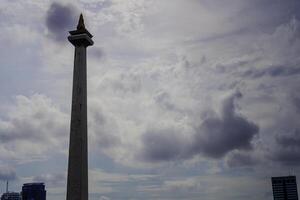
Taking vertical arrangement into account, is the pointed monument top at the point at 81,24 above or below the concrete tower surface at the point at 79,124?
above

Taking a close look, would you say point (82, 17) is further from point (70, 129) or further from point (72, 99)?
point (70, 129)

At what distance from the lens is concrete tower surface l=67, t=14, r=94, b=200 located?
6141 cm

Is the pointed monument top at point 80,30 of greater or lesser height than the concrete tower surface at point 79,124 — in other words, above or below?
above

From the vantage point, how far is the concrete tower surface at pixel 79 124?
61.4 metres

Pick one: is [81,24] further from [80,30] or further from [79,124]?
[79,124]

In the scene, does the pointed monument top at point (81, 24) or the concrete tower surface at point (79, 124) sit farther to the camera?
the pointed monument top at point (81, 24)

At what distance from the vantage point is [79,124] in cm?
6388

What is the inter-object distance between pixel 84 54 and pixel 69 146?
16077 millimetres

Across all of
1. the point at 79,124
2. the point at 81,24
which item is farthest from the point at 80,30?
the point at 79,124

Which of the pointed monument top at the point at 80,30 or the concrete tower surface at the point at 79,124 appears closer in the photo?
the concrete tower surface at the point at 79,124

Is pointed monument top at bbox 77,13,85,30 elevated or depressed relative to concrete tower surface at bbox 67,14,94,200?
elevated

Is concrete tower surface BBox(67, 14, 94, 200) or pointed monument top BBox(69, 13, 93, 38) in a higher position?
pointed monument top BBox(69, 13, 93, 38)

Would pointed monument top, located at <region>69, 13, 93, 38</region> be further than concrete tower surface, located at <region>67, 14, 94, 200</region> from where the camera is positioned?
Yes

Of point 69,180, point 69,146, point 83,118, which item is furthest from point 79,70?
point 69,180
